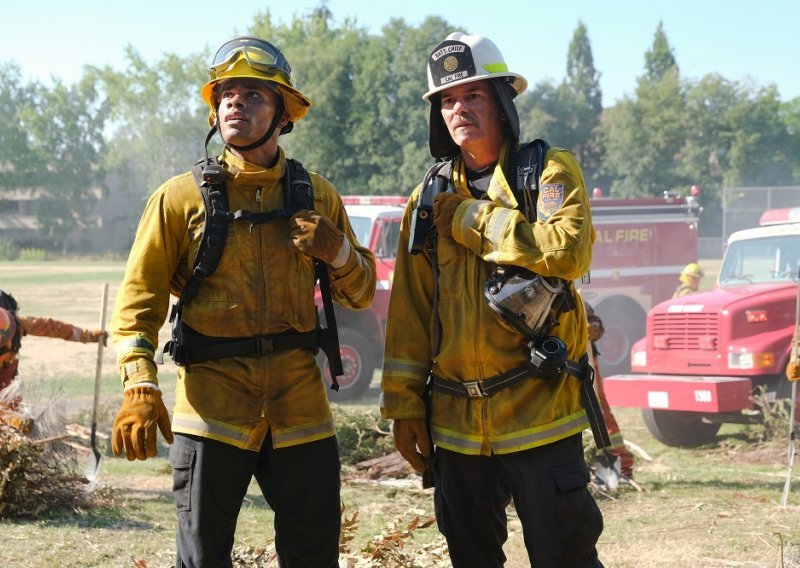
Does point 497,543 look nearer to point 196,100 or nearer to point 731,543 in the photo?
point 731,543

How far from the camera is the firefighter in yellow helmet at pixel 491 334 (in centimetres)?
337

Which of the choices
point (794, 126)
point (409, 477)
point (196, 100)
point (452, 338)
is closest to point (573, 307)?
point (452, 338)

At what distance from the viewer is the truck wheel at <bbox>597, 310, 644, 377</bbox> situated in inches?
611

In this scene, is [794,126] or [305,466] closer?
[305,466]

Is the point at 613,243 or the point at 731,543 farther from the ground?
the point at 613,243

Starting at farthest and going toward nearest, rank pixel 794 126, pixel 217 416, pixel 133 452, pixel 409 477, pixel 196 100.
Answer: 1. pixel 196 100
2. pixel 794 126
3. pixel 409 477
4. pixel 217 416
5. pixel 133 452

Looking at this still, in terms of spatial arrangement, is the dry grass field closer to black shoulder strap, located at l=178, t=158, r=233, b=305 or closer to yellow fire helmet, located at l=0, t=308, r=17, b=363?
yellow fire helmet, located at l=0, t=308, r=17, b=363

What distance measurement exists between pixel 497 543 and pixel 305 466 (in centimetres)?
72

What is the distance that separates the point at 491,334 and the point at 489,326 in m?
0.03

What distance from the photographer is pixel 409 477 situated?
8.14m

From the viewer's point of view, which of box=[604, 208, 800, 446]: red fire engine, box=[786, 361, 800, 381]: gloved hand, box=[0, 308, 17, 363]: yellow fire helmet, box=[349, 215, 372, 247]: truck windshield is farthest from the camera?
box=[349, 215, 372, 247]: truck windshield

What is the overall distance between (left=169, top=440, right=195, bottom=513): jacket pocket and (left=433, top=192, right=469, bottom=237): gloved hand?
113 cm

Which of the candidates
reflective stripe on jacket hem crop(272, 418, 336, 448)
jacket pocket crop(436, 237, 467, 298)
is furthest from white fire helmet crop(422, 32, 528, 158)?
reflective stripe on jacket hem crop(272, 418, 336, 448)

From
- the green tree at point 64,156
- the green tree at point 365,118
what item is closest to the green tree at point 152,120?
the green tree at point 64,156
